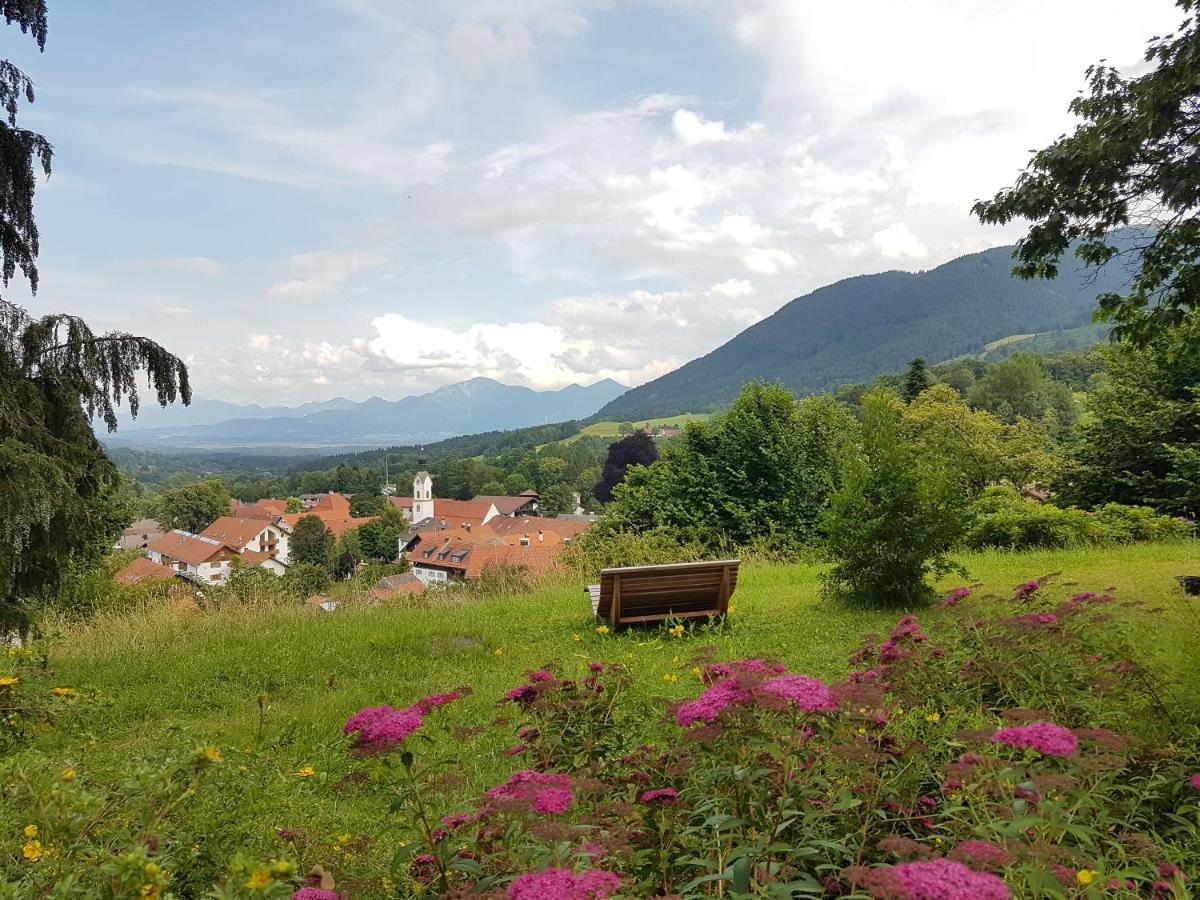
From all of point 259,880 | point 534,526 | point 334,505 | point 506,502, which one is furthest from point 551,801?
point 334,505

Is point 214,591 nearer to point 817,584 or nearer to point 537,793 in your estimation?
point 817,584

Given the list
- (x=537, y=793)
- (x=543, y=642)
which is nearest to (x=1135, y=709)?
(x=537, y=793)

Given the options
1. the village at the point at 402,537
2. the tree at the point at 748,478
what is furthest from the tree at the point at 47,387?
the tree at the point at 748,478

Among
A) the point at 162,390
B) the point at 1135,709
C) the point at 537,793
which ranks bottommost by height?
the point at 1135,709

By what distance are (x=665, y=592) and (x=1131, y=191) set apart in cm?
476

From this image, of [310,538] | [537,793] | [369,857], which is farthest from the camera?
[310,538]

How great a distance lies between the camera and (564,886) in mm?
1324

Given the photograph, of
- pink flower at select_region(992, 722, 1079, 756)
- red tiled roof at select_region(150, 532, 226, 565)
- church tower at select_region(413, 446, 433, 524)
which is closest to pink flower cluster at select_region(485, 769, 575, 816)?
pink flower at select_region(992, 722, 1079, 756)

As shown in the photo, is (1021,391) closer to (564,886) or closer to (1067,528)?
(1067,528)

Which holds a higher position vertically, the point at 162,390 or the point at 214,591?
the point at 162,390

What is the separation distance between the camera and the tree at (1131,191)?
487 cm

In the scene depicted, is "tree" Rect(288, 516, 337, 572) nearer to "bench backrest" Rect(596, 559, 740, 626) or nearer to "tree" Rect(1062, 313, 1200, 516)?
"tree" Rect(1062, 313, 1200, 516)

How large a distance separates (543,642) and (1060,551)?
7.98m

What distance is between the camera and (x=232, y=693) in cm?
580
